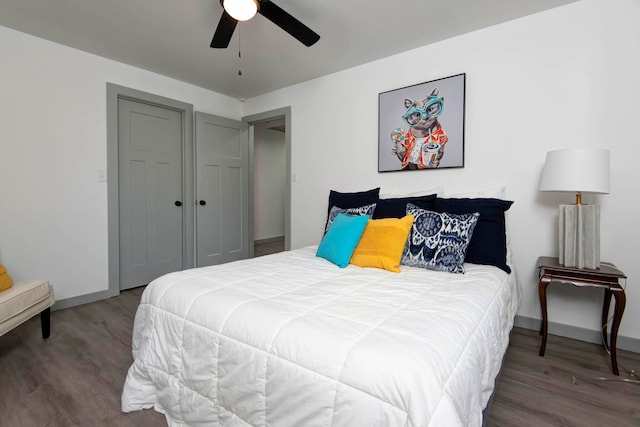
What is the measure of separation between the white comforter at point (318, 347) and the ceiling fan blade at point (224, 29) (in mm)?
1504

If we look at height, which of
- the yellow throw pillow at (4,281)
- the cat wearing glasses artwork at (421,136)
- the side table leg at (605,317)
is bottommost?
the side table leg at (605,317)

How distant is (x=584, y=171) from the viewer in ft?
5.99

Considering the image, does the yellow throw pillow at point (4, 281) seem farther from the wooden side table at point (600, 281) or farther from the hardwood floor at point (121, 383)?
the wooden side table at point (600, 281)

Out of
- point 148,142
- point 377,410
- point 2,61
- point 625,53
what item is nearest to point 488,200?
point 625,53

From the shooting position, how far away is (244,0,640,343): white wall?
2.02 metres

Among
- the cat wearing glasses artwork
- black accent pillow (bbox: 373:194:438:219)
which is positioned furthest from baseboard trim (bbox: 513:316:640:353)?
the cat wearing glasses artwork

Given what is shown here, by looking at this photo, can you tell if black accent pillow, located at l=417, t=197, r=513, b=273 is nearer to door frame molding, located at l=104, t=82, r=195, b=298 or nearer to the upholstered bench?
the upholstered bench

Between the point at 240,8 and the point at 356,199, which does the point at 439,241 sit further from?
the point at 240,8

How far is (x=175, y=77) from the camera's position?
3.56 metres

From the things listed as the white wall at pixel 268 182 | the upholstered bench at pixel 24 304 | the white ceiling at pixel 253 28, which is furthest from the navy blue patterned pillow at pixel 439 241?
the white wall at pixel 268 182

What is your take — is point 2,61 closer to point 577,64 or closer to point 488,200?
point 488,200

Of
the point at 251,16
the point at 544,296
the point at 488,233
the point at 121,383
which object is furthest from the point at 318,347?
the point at 251,16

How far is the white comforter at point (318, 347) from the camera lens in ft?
2.70

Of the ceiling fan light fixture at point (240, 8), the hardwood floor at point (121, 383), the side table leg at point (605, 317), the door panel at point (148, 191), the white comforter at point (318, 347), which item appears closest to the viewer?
the white comforter at point (318, 347)
